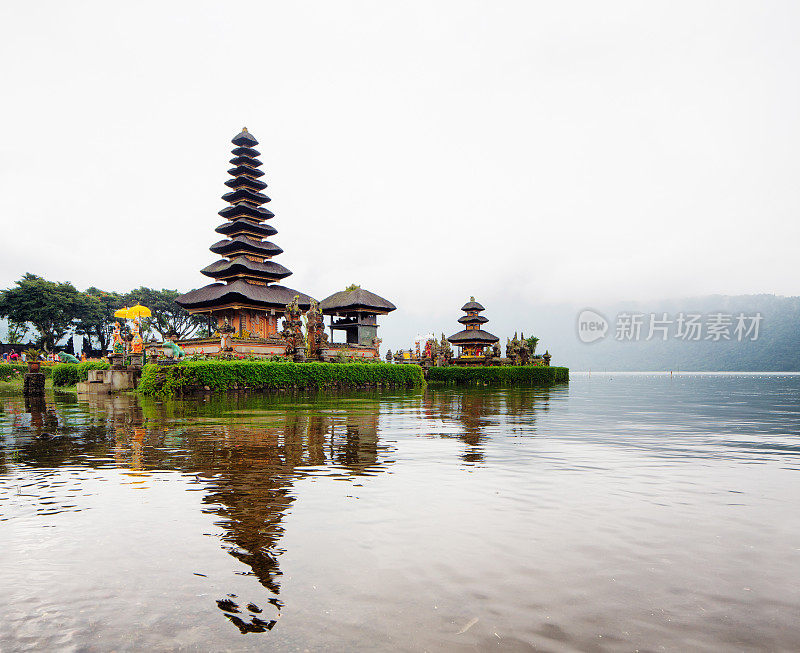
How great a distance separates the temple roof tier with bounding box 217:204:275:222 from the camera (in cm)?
5374

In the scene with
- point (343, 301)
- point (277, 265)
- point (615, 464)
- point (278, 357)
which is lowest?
point (615, 464)

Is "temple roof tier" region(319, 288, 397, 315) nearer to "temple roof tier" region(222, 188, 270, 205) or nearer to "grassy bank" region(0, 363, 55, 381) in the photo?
"temple roof tier" region(222, 188, 270, 205)

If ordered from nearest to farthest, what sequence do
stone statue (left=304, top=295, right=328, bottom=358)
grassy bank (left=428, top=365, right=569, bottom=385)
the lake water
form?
the lake water, stone statue (left=304, top=295, right=328, bottom=358), grassy bank (left=428, top=365, right=569, bottom=385)

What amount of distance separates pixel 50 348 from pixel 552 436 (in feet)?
238

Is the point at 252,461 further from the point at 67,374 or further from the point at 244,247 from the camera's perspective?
the point at 244,247

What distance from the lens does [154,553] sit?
13.7ft

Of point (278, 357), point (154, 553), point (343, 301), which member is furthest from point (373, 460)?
point (343, 301)

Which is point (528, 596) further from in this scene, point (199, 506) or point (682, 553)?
point (199, 506)

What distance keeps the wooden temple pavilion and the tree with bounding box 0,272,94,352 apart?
3345 cm

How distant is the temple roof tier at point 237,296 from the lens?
47.1m

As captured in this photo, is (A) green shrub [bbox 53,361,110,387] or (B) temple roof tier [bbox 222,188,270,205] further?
(B) temple roof tier [bbox 222,188,270,205]

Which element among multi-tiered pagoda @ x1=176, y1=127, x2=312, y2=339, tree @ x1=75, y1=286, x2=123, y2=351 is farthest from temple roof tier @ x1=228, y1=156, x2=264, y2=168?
tree @ x1=75, y1=286, x2=123, y2=351

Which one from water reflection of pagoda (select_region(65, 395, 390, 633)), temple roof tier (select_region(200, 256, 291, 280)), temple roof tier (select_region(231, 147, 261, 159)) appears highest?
temple roof tier (select_region(231, 147, 261, 159))

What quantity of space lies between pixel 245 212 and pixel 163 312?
31.9m
